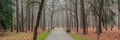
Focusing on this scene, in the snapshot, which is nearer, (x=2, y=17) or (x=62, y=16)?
(x=2, y=17)

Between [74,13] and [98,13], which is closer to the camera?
[98,13]

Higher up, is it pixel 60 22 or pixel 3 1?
pixel 3 1

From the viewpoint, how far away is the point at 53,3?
7900 centimetres

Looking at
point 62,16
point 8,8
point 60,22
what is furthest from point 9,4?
point 60,22

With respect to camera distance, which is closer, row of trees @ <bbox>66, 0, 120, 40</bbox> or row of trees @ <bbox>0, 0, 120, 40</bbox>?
row of trees @ <bbox>0, 0, 120, 40</bbox>

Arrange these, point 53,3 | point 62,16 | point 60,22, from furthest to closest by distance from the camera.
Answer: point 60,22 → point 62,16 → point 53,3

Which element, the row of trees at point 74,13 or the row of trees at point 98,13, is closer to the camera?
the row of trees at point 74,13

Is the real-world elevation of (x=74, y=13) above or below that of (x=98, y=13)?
below

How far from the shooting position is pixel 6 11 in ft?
131

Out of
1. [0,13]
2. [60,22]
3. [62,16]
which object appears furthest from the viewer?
[60,22]

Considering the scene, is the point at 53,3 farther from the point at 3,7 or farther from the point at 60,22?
the point at 60,22

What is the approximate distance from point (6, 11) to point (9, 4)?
1.33 metres

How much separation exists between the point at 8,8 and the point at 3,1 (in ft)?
5.70

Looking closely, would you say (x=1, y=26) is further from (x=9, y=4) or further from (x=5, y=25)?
(x=9, y=4)
